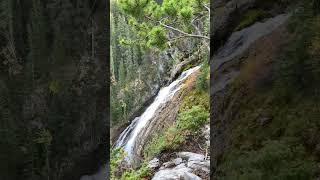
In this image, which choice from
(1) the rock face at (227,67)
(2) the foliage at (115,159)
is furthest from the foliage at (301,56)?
(2) the foliage at (115,159)

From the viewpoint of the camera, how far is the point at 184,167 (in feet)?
12.7

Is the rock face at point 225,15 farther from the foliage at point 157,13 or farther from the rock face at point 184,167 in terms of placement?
the foliage at point 157,13

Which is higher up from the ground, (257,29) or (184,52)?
(257,29)

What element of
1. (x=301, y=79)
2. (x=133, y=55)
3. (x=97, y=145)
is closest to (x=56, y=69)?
(x=97, y=145)

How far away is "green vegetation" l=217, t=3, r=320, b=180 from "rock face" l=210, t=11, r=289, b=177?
0.43ft

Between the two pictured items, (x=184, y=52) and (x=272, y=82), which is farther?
(x=184, y=52)

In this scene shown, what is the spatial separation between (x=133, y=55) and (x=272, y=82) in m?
7.76

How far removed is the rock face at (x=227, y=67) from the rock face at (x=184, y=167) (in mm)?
1361

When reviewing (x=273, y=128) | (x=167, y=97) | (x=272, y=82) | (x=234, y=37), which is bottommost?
(x=167, y=97)

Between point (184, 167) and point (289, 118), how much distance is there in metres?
1.94

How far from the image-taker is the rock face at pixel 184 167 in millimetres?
3679

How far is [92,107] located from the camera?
2.55m

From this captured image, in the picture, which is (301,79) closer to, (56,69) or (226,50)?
(226,50)

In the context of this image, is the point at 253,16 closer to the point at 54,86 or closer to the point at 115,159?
the point at 54,86
